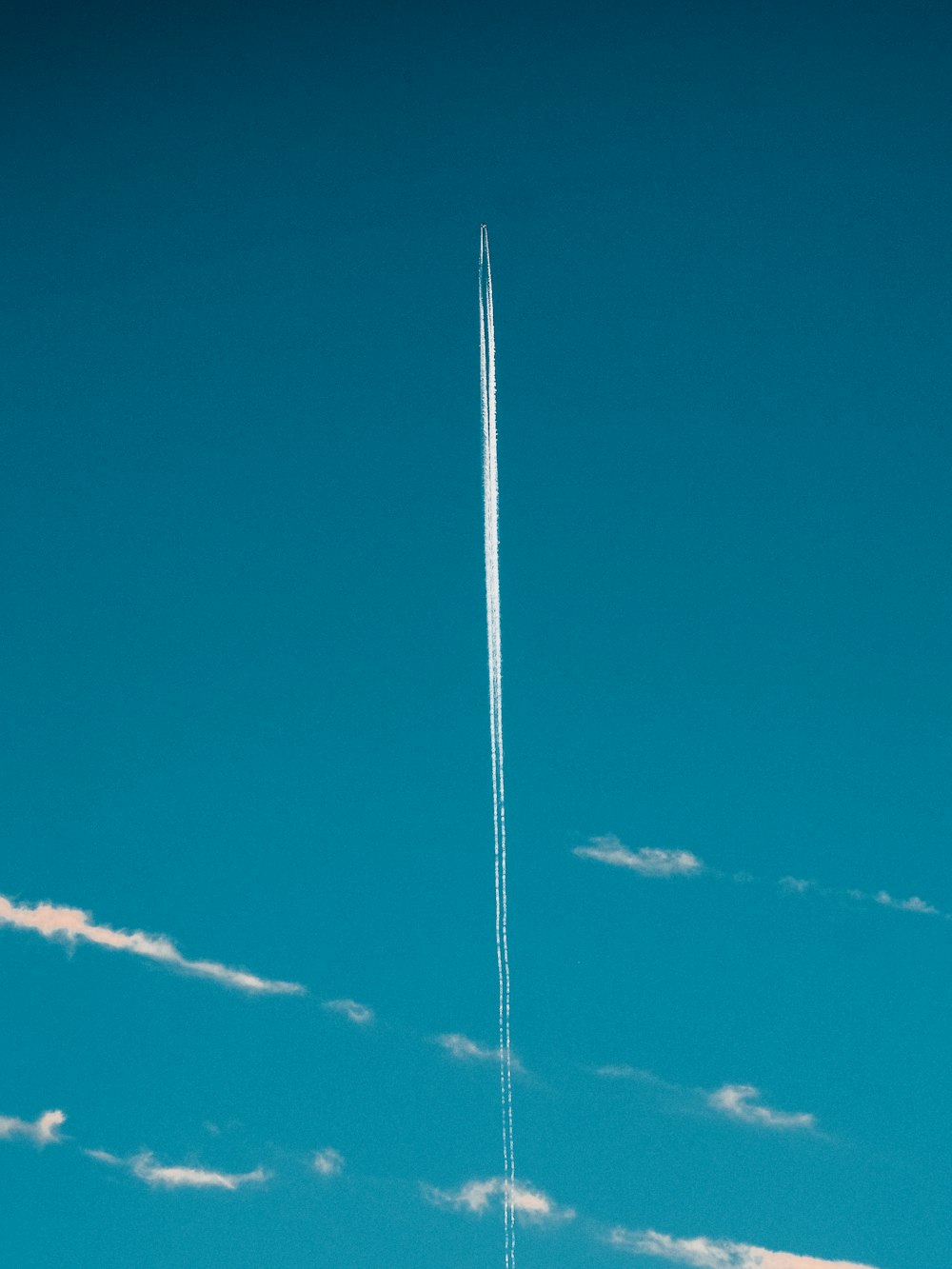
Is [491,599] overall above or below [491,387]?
below

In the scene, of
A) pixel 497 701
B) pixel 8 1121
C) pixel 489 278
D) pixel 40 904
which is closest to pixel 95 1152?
→ pixel 8 1121

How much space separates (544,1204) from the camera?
55.5 ft

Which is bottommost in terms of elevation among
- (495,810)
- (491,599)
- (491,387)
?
(495,810)

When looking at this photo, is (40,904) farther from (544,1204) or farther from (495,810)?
(544,1204)

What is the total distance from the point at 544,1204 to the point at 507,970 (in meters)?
2.13

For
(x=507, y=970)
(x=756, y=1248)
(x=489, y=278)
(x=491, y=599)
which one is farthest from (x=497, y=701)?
(x=756, y=1248)

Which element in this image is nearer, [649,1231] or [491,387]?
[649,1231]

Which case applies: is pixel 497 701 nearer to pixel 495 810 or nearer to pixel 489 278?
pixel 495 810

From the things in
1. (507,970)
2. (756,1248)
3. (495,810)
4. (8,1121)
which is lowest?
(756,1248)

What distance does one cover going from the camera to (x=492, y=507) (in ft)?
59.9

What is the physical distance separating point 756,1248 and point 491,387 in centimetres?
849

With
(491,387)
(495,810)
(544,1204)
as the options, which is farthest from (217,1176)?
(491,387)

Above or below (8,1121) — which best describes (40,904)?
above

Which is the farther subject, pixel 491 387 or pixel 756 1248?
pixel 491 387
